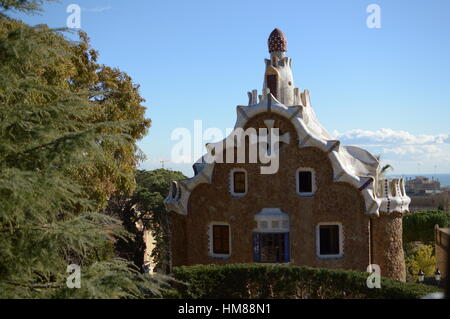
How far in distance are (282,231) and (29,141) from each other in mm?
10983

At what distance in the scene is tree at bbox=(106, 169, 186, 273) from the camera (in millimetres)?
31062

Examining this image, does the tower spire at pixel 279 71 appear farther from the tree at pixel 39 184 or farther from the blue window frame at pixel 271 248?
the tree at pixel 39 184

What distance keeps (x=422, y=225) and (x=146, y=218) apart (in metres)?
18.6

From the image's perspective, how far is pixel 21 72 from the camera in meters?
9.30

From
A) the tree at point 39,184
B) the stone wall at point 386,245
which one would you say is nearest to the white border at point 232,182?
the stone wall at point 386,245

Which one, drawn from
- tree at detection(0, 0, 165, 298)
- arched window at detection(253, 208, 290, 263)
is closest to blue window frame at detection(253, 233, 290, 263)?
arched window at detection(253, 208, 290, 263)

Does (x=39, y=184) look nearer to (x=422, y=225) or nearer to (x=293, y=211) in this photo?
(x=293, y=211)

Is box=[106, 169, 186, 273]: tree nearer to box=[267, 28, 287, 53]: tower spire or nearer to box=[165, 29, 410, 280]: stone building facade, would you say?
box=[165, 29, 410, 280]: stone building facade


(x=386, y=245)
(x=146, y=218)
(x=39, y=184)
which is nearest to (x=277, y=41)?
(x=386, y=245)

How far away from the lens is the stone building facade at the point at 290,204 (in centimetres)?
1766

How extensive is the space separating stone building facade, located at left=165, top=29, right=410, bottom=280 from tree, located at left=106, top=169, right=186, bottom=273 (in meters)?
12.5

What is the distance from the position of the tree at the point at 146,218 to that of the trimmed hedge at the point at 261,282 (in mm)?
16439
